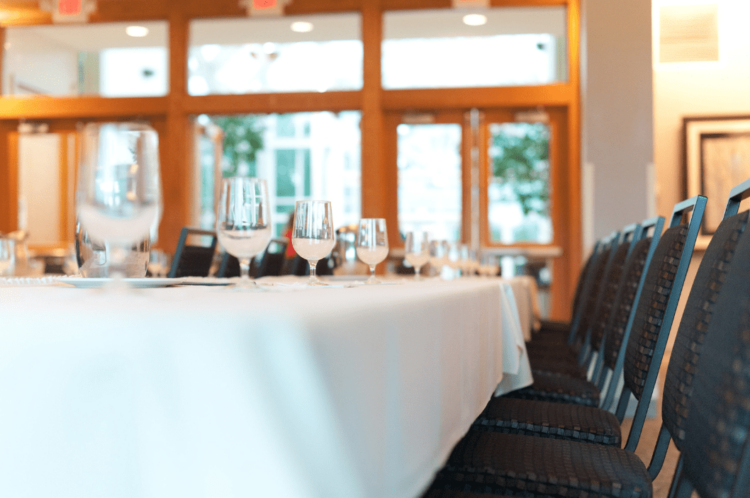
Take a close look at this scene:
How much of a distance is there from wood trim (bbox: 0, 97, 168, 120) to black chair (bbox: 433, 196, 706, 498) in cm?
613

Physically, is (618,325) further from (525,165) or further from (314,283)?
(525,165)

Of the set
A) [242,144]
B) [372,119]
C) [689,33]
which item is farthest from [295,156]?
[689,33]

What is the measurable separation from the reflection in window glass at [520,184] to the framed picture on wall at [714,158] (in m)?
1.27

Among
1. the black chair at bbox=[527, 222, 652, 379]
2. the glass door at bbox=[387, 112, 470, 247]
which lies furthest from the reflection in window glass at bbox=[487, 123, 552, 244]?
the black chair at bbox=[527, 222, 652, 379]

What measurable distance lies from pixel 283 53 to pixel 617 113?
3.26m

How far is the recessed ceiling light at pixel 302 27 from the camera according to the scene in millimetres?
6492

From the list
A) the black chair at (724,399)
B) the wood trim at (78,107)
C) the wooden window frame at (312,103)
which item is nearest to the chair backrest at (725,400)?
the black chair at (724,399)

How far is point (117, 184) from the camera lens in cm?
60

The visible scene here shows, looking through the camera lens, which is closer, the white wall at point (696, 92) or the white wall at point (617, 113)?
the white wall at point (617, 113)

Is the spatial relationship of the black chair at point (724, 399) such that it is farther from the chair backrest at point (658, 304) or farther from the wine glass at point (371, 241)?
the wine glass at point (371, 241)

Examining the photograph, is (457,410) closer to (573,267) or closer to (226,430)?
(226,430)

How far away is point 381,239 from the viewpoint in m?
1.40

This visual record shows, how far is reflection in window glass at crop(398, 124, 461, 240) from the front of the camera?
6332 millimetres

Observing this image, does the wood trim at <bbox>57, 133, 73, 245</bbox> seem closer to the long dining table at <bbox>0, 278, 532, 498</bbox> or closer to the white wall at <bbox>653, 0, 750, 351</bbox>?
the white wall at <bbox>653, 0, 750, 351</bbox>
